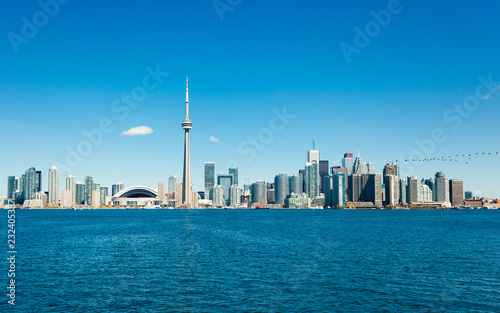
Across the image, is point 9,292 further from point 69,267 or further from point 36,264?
point 36,264

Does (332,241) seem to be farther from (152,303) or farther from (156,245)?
(152,303)

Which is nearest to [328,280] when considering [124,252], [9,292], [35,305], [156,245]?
[35,305]

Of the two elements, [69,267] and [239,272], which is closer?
[239,272]

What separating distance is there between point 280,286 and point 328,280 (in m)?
6.61

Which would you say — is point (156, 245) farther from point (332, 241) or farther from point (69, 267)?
point (332, 241)

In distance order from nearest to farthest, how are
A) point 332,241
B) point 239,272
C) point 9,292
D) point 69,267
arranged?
point 9,292 → point 239,272 → point 69,267 → point 332,241

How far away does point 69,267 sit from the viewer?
5544cm

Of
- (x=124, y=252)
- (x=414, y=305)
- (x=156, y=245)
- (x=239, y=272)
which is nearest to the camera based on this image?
(x=414, y=305)

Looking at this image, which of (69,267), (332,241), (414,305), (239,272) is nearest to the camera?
(414,305)

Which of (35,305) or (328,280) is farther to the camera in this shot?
(328,280)

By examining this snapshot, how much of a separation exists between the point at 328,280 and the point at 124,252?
38.4 metres

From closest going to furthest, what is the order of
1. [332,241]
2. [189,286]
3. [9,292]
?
[9,292] → [189,286] → [332,241]

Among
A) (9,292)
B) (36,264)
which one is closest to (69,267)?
(36,264)

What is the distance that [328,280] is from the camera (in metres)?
47.0
